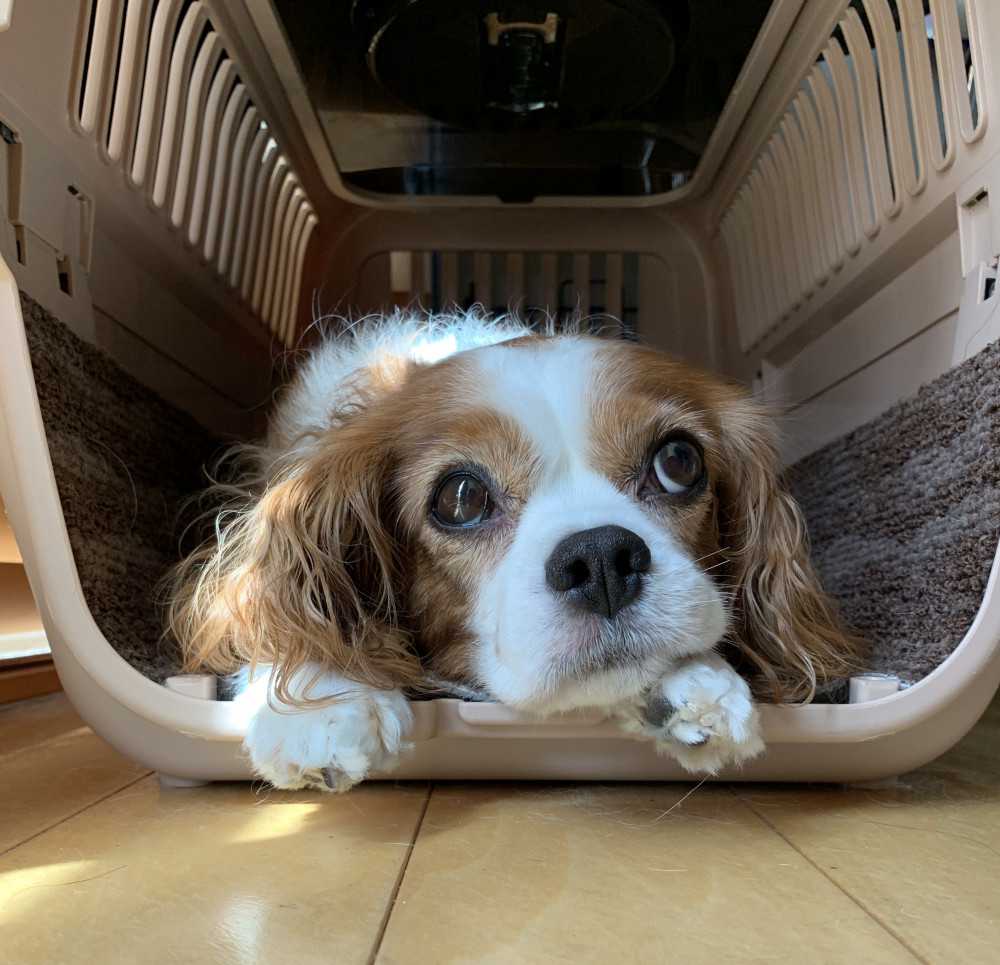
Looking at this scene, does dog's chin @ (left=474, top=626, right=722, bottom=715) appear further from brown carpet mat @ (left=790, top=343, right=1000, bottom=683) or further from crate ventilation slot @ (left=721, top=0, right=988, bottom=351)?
crate ventilation slot @ (left=721, top=0, right=988, bottom=351)

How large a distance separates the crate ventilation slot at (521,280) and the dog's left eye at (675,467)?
127 cm

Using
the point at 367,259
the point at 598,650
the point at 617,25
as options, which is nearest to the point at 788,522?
the point at 598,650

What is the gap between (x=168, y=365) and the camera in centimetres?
183

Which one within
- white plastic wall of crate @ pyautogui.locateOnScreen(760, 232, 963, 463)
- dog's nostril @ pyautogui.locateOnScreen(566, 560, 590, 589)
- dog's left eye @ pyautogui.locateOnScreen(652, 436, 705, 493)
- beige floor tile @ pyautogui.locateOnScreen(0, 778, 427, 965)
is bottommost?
beige floor tile @ pyautogui.locateOnScreen(0, 778, 427, 965)

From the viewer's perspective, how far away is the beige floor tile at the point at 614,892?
0.73 metres

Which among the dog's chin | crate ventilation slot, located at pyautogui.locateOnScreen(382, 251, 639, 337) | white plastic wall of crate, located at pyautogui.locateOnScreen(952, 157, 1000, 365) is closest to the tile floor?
the dog's chin

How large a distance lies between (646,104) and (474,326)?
1.94ft

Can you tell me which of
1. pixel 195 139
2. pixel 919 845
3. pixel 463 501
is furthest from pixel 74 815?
pixel 195 139

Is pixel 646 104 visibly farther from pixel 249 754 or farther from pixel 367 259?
pixel 249 754

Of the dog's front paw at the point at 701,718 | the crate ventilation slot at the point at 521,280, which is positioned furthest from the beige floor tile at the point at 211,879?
the crate ventilation slot at the point at 521,280

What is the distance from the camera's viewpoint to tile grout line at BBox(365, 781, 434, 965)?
73cm

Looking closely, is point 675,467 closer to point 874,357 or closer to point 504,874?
point 504,874

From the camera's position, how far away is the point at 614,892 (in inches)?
32.9

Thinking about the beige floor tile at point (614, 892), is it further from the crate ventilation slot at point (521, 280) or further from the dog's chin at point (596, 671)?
the crate ventilation slot at point (521, 280)
